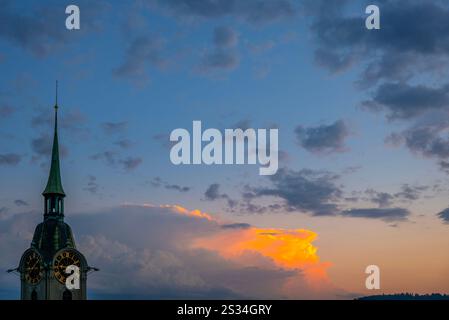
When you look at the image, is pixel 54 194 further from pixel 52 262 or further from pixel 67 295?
pixel 67 295

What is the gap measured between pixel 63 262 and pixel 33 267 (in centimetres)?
632

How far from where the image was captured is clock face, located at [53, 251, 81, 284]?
7229 inches

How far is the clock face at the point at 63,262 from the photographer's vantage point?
7229 inches

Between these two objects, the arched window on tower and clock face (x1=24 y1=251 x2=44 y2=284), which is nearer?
clock face (x1=24 y1=251 x2=44 y2=284)

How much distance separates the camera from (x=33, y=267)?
18550 cm

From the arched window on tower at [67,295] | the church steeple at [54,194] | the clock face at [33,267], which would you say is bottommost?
the arched window on tower at [67,295]

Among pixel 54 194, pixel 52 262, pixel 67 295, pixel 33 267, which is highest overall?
pixel 54 194

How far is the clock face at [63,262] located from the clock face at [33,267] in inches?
116

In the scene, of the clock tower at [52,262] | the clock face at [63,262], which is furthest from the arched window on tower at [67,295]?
the clock face at [63,262]

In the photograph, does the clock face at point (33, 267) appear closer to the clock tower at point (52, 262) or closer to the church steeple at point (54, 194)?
the clock tower at point (52, 262)

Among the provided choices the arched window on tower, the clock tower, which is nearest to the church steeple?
the clock tower

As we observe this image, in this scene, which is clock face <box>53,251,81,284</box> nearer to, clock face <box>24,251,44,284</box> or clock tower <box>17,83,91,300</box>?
clock tower <box>17,83,91,300</box>

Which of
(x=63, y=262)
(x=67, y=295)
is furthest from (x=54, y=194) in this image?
(x=67, y=295)
